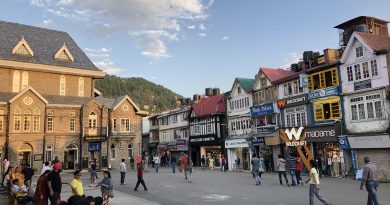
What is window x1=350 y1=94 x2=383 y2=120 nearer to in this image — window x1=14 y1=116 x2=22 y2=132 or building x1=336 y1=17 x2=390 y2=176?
building x1=336 y1=17 x2=390 y2=176

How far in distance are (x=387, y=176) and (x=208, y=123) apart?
25340 millimetres

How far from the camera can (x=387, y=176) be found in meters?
22.7

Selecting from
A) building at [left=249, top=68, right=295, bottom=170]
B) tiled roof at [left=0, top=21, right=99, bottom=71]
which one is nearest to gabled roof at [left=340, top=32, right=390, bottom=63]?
building at [left=249, top=68, right=295, bottom=170]

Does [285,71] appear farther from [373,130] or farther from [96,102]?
[96,102]

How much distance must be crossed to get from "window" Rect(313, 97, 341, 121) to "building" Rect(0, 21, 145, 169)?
2273 centimetres

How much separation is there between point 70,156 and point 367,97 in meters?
30.4

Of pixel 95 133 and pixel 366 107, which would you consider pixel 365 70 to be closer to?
pixel 366 107

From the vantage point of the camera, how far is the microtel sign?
1165 inches

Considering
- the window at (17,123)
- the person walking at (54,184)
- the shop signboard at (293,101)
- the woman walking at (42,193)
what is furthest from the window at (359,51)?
the window at (17,123)

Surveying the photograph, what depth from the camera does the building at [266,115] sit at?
3312 cm

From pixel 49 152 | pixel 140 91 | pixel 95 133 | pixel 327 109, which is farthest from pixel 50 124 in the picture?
pixel 140 91

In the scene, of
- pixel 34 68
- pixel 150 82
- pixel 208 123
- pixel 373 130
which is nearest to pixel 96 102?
pixel 34 68

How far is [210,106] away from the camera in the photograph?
4625 cm

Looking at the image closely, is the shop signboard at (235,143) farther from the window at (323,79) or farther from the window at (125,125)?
the window at (125,125)
